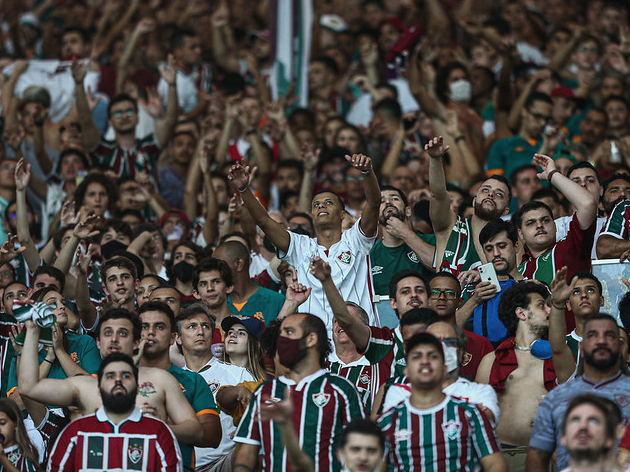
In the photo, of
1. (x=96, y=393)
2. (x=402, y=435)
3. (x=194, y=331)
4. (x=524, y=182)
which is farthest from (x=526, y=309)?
(x=524, y=182)

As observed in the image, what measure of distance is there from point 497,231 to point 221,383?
252 cm

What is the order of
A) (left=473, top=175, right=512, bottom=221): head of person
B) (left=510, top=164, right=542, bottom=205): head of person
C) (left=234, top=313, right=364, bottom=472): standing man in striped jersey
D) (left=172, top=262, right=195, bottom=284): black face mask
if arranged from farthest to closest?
(left=510, top=164, right=542, bottom=205): head of person
(left=172, top=262, right=195, bottom=284): black face mask
(left=473, top=175, right=512, bottom=221): head of person
(left=234, top=313, right=364, bottom=472): standing man in striped jersey

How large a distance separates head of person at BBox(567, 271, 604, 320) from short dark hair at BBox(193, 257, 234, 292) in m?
2.97

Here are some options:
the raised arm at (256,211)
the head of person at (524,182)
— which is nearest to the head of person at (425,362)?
the raised arm at (256,211)

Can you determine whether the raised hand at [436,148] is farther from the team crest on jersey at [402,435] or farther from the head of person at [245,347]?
the team crest on jersey at [402,435]

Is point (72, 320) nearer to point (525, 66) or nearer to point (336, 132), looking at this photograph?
point (336, 132)

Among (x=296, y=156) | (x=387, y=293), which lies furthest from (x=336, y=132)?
(x=387, y=293)

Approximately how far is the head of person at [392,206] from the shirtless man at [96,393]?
109 inches

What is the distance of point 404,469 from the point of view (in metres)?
7.27

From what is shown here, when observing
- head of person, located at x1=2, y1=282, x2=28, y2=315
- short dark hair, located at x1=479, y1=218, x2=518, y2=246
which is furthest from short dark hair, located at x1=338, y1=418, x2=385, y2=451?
head of person, located at x1=2, y1=282, x2=28, y2=315

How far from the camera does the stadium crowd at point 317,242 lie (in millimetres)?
7523

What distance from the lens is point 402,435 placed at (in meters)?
7.27

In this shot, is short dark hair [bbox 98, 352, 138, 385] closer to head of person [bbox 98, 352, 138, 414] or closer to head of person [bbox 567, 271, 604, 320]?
head of person [bbox 98, 352, 138, 414]

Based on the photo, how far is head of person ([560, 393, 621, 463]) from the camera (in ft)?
21.9
